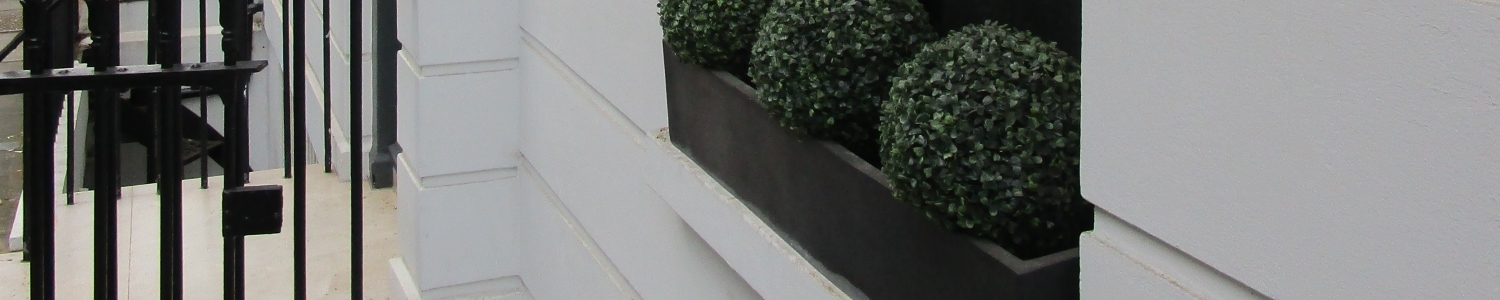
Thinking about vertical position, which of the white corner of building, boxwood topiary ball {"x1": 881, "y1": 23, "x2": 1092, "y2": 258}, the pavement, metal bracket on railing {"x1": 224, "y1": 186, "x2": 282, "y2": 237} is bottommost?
the pavement

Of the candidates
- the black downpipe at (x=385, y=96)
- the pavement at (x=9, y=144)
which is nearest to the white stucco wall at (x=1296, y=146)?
the black downpipe at (x=385, y=96)

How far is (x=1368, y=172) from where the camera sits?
2.62ft

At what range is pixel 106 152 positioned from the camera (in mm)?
2375

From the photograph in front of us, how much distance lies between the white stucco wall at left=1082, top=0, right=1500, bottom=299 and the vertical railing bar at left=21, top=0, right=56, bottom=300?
1.53 m

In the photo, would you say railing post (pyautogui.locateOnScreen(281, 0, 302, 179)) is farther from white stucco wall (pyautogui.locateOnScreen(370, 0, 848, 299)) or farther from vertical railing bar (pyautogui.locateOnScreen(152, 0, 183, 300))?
vertical railing bar (pyautogui.locateOnScreen(152, 0, 183, 300))

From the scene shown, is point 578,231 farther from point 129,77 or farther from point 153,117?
point 129,77

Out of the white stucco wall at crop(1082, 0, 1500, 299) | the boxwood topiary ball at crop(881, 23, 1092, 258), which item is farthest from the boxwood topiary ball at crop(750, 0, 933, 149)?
the white stucco wall at crop(1082, 0, 1500, 299)

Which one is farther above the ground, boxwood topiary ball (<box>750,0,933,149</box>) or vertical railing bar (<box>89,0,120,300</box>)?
boxwood topiary ball (<box>750,0,933,149</box>)

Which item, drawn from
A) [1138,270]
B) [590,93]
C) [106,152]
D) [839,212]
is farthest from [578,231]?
[1138,270]

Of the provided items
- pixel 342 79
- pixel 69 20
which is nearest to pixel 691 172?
pixel 69 20

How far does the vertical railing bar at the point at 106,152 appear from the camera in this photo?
80.6 inches

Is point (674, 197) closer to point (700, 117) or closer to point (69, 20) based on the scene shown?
point (700, 117)

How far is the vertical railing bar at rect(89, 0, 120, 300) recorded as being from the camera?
205cm

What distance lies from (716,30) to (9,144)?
7953 mm
